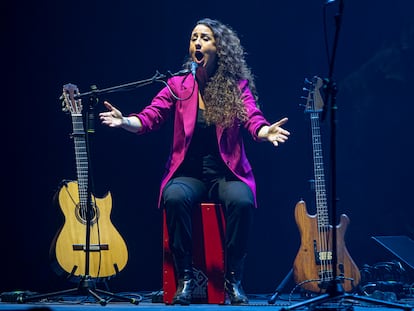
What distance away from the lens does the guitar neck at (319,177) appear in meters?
4.54

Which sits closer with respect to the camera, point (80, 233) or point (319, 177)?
point (80, 233)

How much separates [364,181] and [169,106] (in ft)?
5.47

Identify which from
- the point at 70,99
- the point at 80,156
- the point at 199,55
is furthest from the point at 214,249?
the point at 70,99

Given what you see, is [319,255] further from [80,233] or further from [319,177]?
[80,233]

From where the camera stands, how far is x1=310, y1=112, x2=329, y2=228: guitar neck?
4535 millimetres

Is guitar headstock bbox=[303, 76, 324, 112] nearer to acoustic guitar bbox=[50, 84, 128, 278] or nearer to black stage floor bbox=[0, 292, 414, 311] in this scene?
black stage floor bbox=[0, 292, 414, 311]

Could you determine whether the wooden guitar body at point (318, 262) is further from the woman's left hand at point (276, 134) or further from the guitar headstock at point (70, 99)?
the guitar headstock at point (70, 99)

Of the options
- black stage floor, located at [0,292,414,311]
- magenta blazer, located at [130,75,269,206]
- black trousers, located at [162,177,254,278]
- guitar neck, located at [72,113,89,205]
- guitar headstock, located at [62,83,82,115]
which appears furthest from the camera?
guitar neck, located at [72,113,89,205]

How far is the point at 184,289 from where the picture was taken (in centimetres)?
398

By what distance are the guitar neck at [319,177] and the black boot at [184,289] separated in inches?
39.0

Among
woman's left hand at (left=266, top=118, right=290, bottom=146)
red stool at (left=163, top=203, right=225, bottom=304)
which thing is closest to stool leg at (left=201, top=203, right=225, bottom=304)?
red stool at (left=163, top=203, right=225, bottom=304)

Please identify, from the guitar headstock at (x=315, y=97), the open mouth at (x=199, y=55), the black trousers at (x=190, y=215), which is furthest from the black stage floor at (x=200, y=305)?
the open mouth at (x=199, y=55)

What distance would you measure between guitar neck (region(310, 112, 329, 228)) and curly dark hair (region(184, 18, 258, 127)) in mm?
488

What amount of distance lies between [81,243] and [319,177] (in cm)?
164
